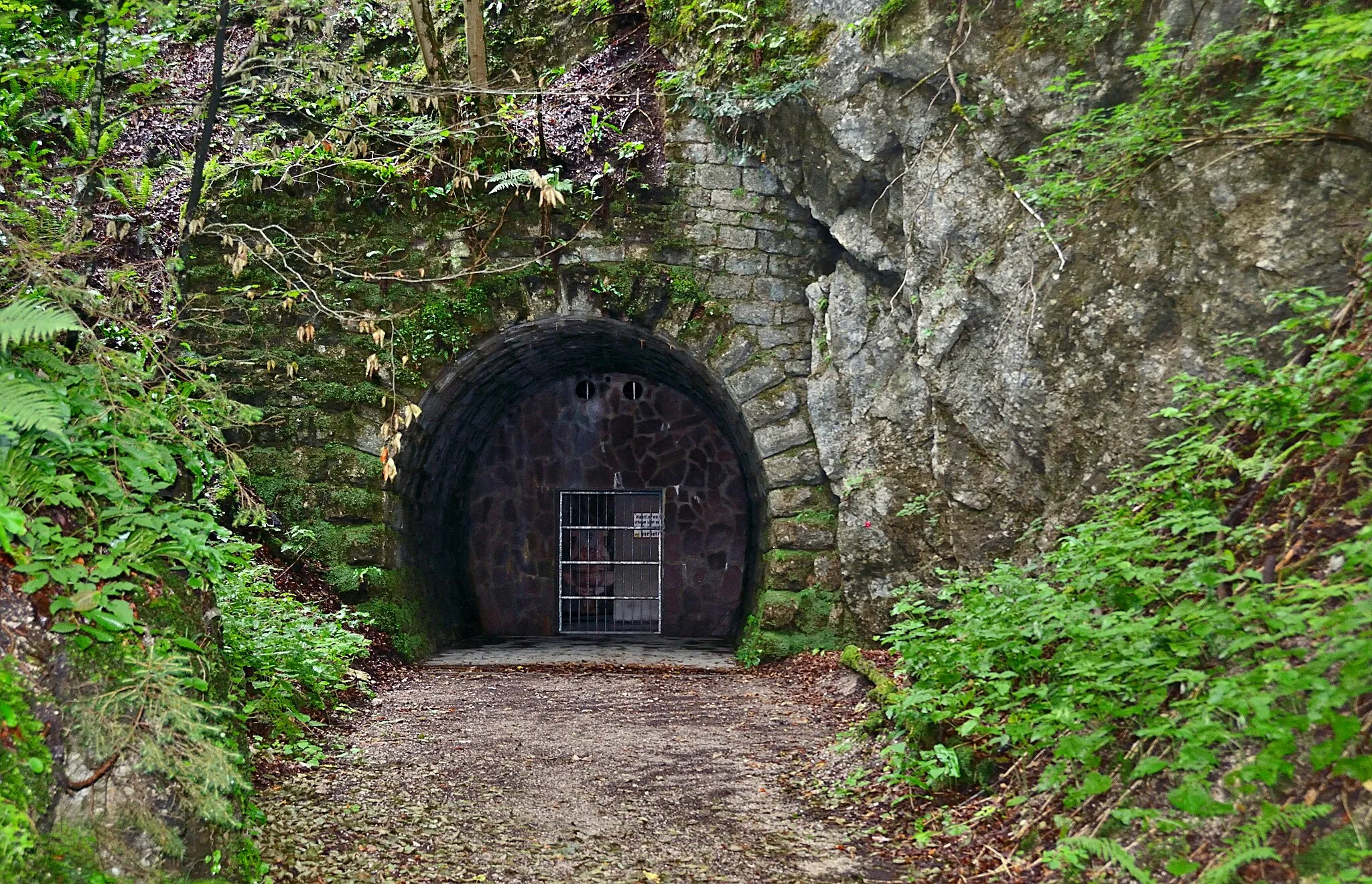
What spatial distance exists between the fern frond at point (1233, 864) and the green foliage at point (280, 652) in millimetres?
3450

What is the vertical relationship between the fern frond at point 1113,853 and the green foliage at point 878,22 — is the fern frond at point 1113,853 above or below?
below

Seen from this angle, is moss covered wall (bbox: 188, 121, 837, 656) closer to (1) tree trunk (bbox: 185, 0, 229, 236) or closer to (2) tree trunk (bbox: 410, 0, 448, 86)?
(2) tree trunk (bbox: 410, 0, 448, 86)

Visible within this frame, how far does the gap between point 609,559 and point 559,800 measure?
24.0 feet

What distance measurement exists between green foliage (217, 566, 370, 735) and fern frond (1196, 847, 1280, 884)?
345cm

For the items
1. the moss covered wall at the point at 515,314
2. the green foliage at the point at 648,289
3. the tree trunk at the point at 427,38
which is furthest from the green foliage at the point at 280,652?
the tree trunk at the point at 427,38

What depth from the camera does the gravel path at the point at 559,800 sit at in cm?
311

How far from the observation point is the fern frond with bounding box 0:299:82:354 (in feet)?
7.36

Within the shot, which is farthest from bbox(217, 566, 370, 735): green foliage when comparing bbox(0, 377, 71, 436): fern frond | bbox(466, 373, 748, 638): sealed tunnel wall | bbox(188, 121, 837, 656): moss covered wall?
bbox(466, 373, 748, 638): sealed tunnel wall

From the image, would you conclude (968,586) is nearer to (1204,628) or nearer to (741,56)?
(1204,628)

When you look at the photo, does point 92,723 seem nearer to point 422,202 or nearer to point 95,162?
point 95,162

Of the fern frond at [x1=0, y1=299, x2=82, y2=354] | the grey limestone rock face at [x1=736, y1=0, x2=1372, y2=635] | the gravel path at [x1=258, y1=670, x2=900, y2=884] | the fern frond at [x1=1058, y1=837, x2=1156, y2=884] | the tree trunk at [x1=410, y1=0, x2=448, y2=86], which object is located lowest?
the gravel path at [x1=258, y1=670, x2=900, y2=884]

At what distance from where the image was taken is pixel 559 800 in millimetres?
3844

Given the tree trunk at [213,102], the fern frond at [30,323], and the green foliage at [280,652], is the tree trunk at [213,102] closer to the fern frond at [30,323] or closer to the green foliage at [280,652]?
the fern frond at [30,323]

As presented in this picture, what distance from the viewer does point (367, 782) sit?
12.9ft
